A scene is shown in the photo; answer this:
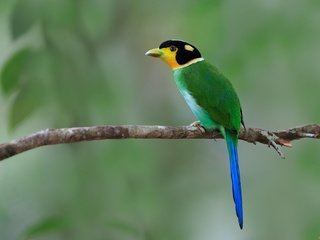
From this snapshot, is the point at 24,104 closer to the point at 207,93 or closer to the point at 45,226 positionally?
the point at 45,226

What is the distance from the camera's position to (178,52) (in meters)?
1.80

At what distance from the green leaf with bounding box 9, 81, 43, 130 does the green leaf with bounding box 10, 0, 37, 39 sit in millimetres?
151

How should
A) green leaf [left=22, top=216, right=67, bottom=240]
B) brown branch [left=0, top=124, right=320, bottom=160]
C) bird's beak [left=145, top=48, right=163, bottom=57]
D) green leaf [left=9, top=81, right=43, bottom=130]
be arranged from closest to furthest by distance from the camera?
1. brown branch [left=0, top=124, right=320, bottom=160]
2. green leaf [left=22, top=216, right=67, bottom=240]
3. green leaf [left=9, top=81, right=43, bottom=130]
4. bird's beak [left=145, top=48, right=163, bottom=57]

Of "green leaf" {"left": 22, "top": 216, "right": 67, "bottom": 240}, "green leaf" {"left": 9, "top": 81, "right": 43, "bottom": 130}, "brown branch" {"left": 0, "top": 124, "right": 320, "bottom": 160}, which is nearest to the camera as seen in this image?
"brown branch" {"left": 0, "top": 124, "right": 320, "bottom": 160}

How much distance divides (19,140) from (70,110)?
64cm

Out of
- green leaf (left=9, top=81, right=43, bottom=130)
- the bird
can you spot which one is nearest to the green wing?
the bird

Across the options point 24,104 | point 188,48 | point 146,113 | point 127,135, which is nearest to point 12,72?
point 24,104

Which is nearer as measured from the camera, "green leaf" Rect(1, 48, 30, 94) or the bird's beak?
"green leaf" Rect(1, 48, 30, 94)

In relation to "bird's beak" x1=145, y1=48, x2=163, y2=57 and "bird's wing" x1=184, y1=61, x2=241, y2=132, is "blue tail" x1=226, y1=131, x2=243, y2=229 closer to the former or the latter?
"bird's wing" x1=184, y1=61, x2=241, y2=132

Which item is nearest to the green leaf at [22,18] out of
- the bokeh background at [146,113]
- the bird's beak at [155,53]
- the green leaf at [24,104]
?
the bokeh background at [146,113]

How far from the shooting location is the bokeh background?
5.90 feet

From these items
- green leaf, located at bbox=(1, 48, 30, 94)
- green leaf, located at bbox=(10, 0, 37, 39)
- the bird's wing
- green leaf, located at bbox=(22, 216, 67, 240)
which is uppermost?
green leaf, located at bbox=(10, 0, 37, 39)

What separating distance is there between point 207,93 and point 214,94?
0.06ft

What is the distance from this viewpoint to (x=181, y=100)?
8.04 ft
